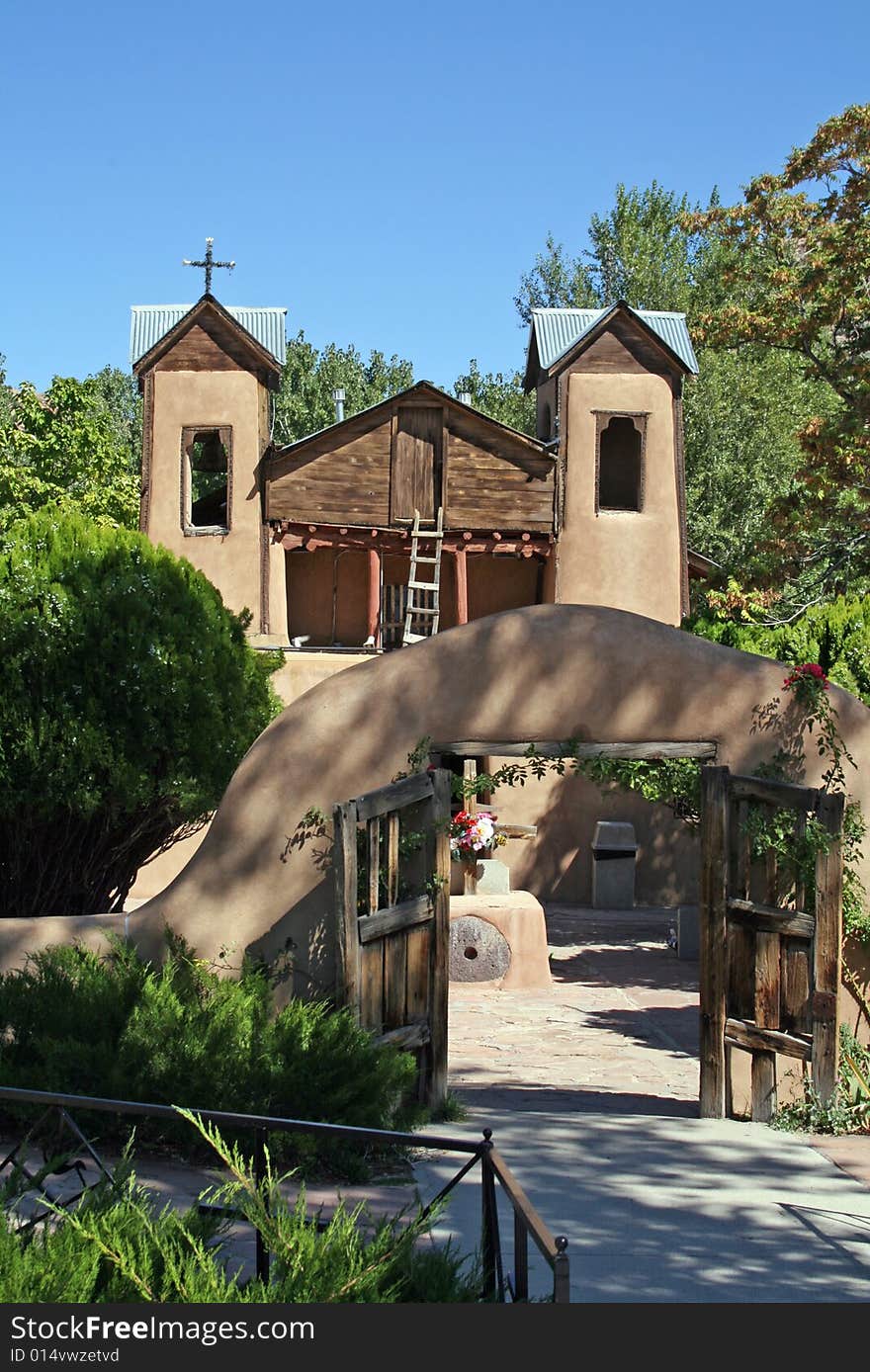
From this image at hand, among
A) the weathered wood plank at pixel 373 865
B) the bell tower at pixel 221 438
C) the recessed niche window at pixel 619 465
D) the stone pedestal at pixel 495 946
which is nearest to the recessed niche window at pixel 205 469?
the bell tower at pixel 221 438

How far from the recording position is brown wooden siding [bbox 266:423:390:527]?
25219mm

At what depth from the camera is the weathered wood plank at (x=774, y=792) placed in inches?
346

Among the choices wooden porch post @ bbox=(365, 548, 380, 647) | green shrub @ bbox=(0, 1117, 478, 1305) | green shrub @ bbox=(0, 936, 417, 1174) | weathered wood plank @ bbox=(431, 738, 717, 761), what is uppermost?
wooden porch post @ bbox=(365, 548, 380, 647)

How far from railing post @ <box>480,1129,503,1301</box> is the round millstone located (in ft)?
35.1

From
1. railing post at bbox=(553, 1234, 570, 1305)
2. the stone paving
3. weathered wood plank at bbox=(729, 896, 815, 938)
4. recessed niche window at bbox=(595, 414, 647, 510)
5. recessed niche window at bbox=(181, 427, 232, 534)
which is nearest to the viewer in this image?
railing post at bbox=(553, 1234, 570, 1305)

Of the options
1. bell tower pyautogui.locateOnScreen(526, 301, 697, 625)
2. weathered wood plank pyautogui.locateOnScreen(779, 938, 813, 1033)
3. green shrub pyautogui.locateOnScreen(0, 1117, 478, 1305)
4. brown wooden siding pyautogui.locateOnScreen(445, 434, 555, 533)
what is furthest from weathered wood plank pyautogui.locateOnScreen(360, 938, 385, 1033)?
brown wooden siding pyautogui.locateOnScreen(445, 434, 555, 533)

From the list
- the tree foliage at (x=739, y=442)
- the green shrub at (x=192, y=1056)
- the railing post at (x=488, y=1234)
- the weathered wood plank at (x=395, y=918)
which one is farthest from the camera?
the tree foliage at (x=739, y=442)

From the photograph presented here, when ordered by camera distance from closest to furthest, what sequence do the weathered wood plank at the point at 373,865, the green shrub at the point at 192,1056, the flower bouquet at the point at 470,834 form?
the green shrub at the point at 192,1056, the weathered wood plank at the point at 373,865, the flower bouquet at the point at 470,834

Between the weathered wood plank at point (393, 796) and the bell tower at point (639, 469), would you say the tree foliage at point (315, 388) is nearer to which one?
the bell tower at point (639, 469)

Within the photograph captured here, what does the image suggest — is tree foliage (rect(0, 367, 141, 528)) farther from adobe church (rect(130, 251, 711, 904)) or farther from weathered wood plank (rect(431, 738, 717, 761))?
weathered wood plank (rect(431, 738, 717, 761))

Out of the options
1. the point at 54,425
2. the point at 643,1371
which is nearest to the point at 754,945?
the point at 643,1371

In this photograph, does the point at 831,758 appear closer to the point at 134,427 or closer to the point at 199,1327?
the point at 199,1327

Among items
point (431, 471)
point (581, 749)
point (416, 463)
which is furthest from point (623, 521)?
point (581, 749)

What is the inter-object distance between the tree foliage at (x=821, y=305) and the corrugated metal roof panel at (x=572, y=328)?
5.62 meters
